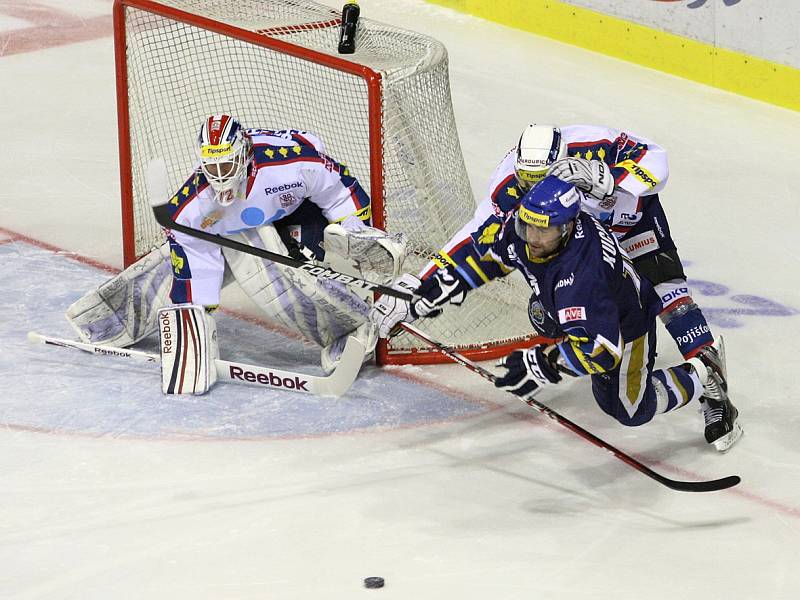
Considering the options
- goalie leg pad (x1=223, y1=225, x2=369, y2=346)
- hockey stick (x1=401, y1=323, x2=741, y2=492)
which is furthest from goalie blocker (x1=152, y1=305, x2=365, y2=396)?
hockey stick (x1=401, y1=323, x2=741, y2=492)

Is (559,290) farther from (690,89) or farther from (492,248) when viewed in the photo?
(690,89)

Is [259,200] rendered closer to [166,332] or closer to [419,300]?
[166,332]

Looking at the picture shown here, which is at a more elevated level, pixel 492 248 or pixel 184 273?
pixel 492 248

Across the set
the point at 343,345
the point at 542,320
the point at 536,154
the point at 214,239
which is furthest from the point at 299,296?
the point at 536,154

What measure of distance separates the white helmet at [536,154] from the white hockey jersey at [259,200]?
83cm

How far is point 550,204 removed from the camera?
383cm

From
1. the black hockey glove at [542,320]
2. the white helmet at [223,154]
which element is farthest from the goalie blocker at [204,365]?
the black hockey glove at [542,320]

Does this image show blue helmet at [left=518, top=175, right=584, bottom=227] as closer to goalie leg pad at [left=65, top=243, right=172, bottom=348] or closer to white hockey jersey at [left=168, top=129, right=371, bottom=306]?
white hockey jersey at [left=168, top=129, right=371, bottom=306]

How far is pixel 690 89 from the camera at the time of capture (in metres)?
7.50

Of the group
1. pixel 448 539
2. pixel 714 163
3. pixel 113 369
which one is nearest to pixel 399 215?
pixel 113 369

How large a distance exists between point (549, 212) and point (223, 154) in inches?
48.5

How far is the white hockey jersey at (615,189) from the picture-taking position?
4.38 metres

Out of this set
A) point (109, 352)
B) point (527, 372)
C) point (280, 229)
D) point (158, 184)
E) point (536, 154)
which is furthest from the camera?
point (109, 352)

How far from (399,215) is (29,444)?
4.92ft
